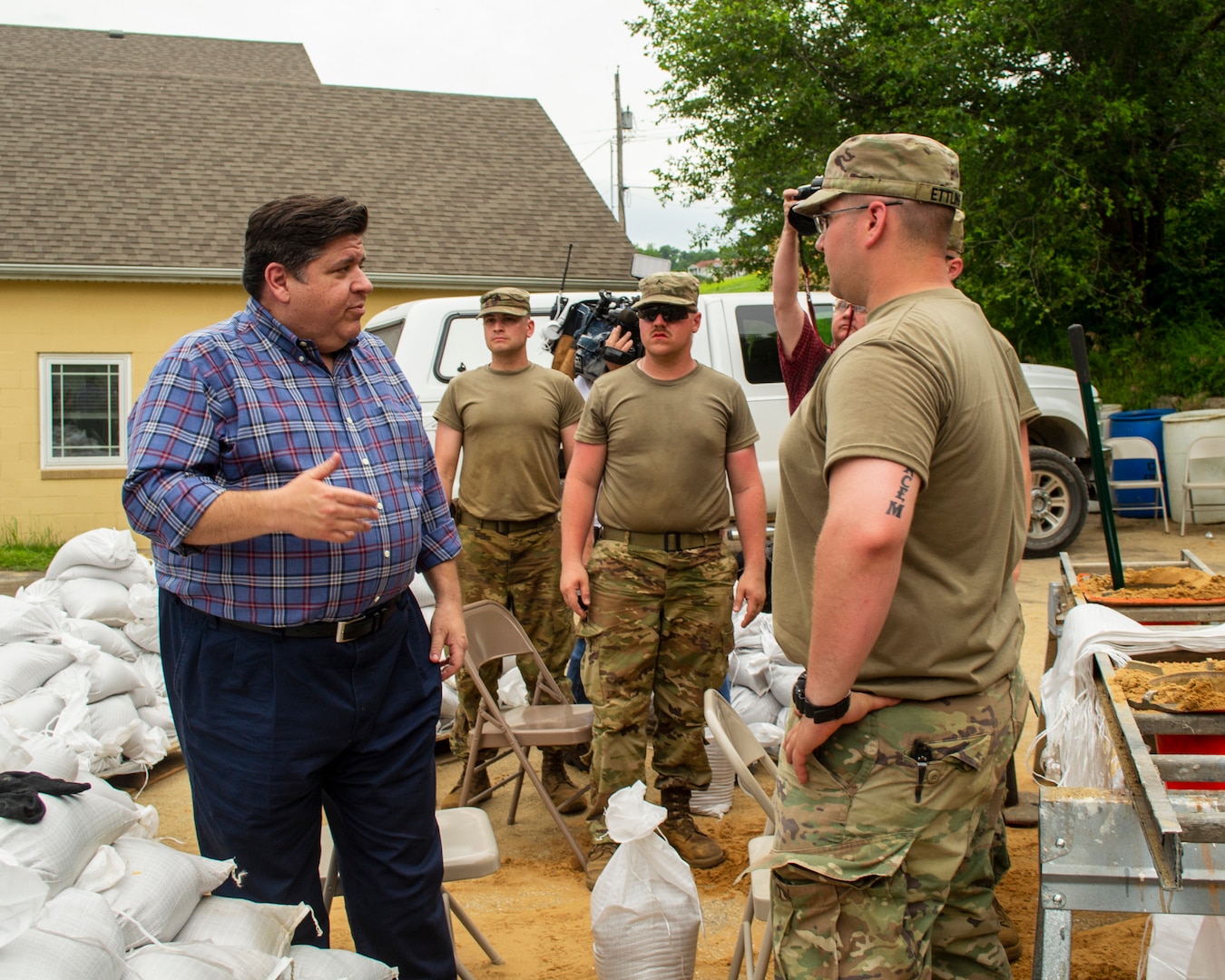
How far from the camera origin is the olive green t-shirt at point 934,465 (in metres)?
1.87

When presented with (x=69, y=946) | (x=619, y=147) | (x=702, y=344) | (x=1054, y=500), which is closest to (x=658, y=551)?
(x=69, y=946)

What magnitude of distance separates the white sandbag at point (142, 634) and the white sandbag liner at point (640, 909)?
3.46m

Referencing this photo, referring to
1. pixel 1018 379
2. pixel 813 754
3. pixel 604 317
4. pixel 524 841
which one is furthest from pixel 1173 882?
pixel 604 317

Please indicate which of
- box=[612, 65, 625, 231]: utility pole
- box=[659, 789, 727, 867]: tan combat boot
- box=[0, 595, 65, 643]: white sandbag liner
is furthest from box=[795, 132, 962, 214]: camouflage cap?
box=[612, 65, 625, 231]: utility pole

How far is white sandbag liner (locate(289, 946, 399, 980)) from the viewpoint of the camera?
89.4 inches

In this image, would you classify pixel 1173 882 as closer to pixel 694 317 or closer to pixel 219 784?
pixel 219 784

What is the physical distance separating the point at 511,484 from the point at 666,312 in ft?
4.35

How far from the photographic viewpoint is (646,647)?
406 centimetres

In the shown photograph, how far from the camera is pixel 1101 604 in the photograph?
121 inches

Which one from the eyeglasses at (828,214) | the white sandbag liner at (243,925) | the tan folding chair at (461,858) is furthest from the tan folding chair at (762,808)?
the eyeglasses at (828,214)

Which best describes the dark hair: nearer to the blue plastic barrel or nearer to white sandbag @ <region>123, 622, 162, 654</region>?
white sandbag @ <region>123, 622, 162, 654</region>

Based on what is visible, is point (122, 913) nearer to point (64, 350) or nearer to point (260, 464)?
point (260, 464)

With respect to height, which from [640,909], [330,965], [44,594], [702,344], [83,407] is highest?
[83,407]

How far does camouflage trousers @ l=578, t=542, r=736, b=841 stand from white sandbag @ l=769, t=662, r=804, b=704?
0.92 m
